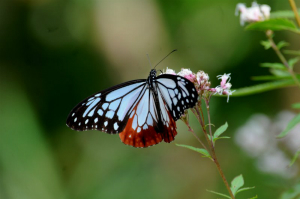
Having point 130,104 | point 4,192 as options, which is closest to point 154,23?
point 4,192

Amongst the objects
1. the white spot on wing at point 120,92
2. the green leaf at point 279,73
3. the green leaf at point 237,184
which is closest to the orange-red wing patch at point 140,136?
the white spot on wing at point 120,92

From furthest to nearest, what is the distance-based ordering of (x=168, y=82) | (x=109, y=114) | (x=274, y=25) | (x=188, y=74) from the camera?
(x=109, y=114)
(x=168, y=82)
(x=188, y=74)
(x=274, y=25)

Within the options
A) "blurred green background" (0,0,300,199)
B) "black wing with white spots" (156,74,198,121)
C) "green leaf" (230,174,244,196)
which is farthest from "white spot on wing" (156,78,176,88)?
"blurred green background" (0,0,300,199)

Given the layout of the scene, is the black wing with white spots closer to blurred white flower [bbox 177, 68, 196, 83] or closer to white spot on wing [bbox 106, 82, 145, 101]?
blurred white flower [bbox 177, 68, 196, 83]

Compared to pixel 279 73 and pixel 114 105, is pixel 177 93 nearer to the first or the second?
pixel 114 105

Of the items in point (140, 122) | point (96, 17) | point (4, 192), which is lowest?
point (4, 192)

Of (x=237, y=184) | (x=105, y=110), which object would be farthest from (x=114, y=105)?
(x=237, y=184)

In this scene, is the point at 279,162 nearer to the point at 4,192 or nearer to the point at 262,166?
the point at 262,166
